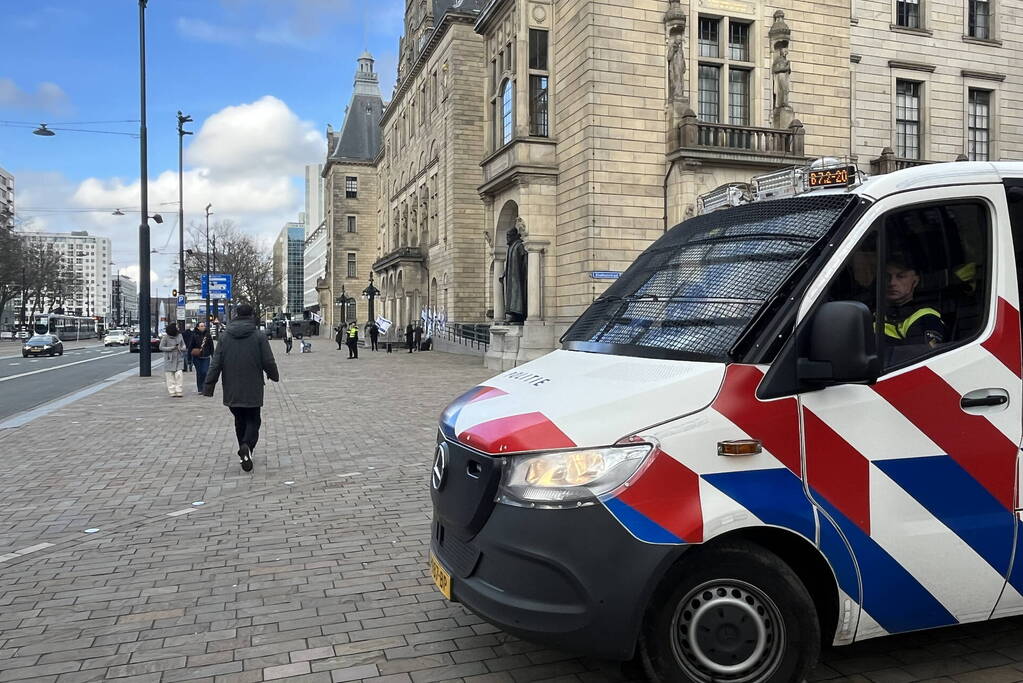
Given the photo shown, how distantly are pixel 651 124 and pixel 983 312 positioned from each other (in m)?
21.6

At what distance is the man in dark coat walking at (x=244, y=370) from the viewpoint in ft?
29.0

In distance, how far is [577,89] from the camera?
23922 millimetres

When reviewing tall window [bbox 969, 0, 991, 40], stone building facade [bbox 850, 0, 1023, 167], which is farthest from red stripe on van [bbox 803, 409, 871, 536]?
tall window [bbox 969, 0, 991, 40]

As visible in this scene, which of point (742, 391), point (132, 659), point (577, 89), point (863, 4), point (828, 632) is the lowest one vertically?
point (132, 659)

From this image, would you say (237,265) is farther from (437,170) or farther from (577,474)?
(577,474)

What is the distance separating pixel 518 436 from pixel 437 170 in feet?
148

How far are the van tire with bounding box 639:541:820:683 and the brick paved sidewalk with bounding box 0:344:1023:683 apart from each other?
1.63 feet

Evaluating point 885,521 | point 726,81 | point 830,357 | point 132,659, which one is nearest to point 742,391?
point 830,357

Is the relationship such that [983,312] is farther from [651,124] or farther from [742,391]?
[651,124]

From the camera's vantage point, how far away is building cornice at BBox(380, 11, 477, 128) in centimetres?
4234

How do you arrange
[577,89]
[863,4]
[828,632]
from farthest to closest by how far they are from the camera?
[863,4] < [577,89] < [828,632]

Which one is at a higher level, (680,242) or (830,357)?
(680,242)

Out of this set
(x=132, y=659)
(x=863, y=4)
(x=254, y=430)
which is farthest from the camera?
(x=863, y=4)

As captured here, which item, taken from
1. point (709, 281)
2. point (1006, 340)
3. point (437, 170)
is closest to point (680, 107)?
point (709, 281)
